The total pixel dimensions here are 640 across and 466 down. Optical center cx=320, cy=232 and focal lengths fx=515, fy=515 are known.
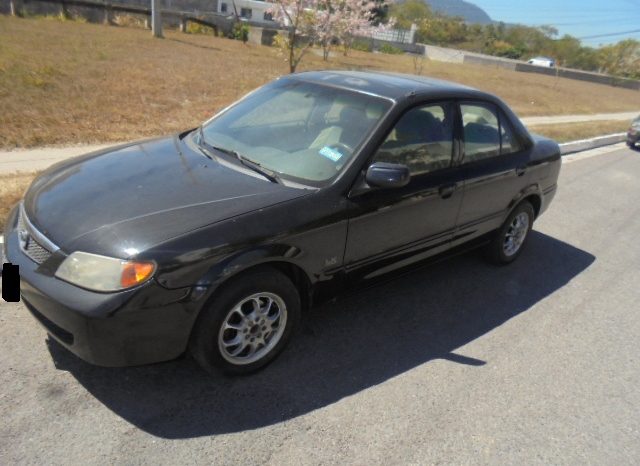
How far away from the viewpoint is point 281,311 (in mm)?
2990

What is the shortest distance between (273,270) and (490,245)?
261 centimetres

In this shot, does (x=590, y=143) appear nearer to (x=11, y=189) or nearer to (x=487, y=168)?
(x=487, y=168)

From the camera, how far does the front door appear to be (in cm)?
328

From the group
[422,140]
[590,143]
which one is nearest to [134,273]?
[422,140]

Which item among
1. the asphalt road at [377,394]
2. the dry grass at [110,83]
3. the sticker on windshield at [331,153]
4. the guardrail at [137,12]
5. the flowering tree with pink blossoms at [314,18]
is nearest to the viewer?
the asphalt road at [377,394]

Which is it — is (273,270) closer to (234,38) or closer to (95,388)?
(95,388)

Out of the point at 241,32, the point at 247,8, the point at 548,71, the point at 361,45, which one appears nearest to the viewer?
the point at 241,32

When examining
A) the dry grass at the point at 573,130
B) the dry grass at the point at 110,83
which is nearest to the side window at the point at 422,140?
the dry grass at the point at 110,83

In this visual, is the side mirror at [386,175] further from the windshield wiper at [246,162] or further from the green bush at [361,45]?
the green bush at [361,45]

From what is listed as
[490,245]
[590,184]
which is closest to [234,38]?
[590,184]

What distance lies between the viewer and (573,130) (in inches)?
540

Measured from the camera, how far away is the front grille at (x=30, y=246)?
8.48 ft

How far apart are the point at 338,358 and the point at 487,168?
2021 mm

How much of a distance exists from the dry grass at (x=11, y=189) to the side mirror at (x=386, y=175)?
9.50 ft
